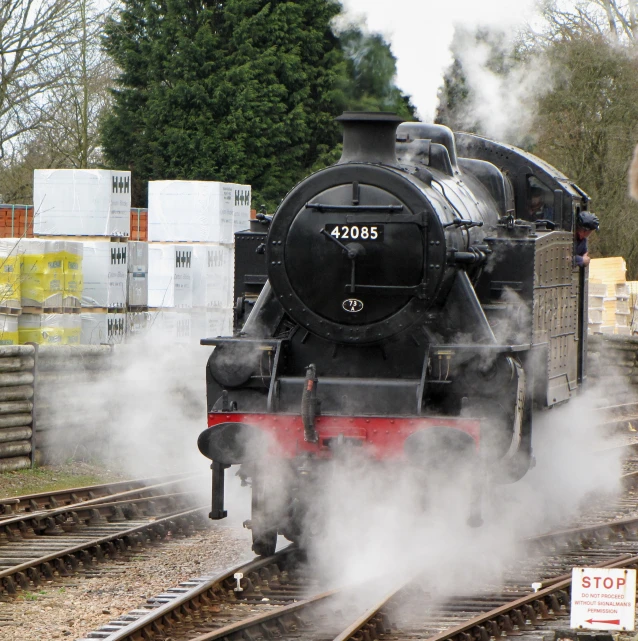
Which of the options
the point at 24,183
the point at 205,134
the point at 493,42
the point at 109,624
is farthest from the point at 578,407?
the point at 24,183

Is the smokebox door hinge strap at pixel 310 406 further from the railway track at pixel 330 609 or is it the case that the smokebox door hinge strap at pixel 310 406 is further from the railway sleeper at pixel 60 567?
the railway sleeper at pixel 60 567

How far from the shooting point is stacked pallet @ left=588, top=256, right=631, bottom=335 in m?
19.9

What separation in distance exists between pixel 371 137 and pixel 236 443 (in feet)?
6.47

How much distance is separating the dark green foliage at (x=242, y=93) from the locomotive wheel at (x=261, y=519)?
17.5 meters

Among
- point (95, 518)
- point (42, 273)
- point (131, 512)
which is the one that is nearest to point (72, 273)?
point (42, 273)

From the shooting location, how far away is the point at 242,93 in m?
23.8

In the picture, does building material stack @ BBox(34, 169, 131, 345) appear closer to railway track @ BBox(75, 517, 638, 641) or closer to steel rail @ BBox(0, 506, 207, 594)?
steel rail @ BBox(0, 506, 207, 594)

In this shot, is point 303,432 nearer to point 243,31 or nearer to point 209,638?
point 209,638

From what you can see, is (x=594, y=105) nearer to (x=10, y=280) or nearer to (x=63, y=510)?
(x=10, y=280)

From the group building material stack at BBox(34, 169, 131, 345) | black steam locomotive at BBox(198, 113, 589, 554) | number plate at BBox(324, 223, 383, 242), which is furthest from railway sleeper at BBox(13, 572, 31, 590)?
building material stack at BBox(34, 169, 131, 345)

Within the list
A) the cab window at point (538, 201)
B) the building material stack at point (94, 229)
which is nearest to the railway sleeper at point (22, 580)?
the cab window at point (538, 201)

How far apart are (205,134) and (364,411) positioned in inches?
738

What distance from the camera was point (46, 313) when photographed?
1202cm

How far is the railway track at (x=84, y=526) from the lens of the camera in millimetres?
6699
